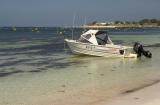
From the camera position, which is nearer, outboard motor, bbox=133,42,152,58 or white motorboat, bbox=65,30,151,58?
white motorboat, bbox=65,30,151,58

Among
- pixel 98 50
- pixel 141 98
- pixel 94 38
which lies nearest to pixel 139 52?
pixel 98 50

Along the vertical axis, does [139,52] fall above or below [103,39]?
below

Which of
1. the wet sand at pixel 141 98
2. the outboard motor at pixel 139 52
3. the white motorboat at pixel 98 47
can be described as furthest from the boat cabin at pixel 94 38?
the wet sand at pixel 141 98

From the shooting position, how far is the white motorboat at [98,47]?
106 feet

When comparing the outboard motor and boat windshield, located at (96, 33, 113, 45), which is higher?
boat windshield, located at (96, 33, 113, 45)

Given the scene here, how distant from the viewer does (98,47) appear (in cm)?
3244

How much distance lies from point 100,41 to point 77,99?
1901cm

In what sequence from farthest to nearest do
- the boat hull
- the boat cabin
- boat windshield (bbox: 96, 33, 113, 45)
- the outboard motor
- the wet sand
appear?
boat windshield (bbox: 96, 33, 113, 45) < the outboard motor < the boat cabin < the boat hull < the wet sand

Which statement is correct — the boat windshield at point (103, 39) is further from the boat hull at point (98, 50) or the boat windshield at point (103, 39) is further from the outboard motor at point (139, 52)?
the outboard motor at point (139, 52)

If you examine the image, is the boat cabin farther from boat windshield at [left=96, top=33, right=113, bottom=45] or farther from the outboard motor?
the outboard motor

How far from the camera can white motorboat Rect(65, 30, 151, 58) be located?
106 feet

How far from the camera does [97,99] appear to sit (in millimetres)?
14508

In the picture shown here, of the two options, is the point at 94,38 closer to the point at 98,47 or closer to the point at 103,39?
the point at 98,47

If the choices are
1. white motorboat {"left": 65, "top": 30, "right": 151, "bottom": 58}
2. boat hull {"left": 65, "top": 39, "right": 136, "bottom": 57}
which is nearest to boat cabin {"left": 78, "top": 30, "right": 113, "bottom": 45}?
white motorboat {"left": 65, "top": 30, "right": 151, "bottom": 58}
